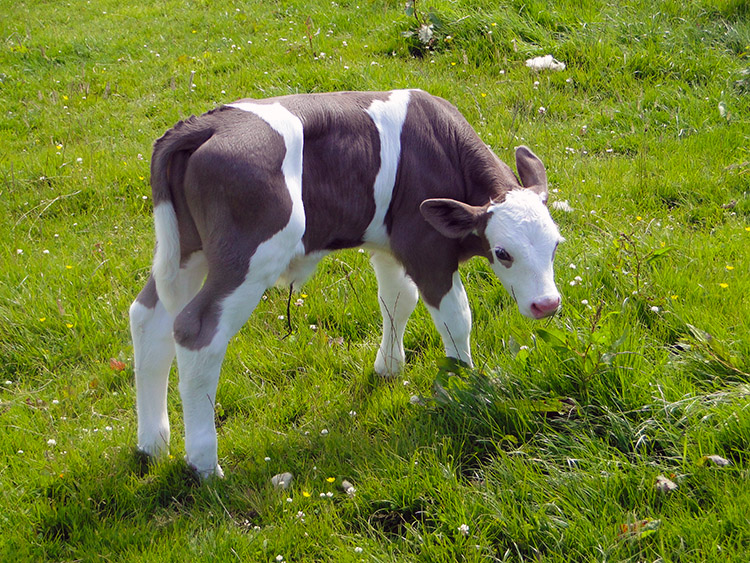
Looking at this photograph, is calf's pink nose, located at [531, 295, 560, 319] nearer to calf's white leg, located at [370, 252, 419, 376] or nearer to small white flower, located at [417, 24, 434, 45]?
calf's white leg, located at [370, 252, 419, 376]

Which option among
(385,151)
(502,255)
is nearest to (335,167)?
(385,151)

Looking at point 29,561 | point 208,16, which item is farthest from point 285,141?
point 208,16

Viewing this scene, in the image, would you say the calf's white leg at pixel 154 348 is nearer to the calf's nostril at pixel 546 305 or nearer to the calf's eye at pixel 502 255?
the calf's eye at pixel 502 255

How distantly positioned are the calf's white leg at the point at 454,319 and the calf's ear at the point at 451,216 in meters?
0.35

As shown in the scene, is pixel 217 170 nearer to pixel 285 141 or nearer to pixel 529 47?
pixel 285 141

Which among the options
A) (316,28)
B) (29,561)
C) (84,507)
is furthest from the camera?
(316,28)

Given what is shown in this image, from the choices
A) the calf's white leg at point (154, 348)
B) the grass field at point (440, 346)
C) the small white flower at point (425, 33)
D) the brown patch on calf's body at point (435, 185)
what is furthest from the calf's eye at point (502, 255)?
the small white flower at point (425, 33)

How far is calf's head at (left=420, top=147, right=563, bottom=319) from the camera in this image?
12.5 ft

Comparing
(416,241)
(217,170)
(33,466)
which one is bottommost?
(33,466)

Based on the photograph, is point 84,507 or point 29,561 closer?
point 29,561

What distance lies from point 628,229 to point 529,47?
10.5 ft

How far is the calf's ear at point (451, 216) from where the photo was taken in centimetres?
380

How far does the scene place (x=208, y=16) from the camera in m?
10.4

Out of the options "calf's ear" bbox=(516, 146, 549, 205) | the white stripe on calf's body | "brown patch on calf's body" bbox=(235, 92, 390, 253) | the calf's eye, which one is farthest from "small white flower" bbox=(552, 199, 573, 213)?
"brown patch on calf's body" bbox=(235, 92, 390, 253)
